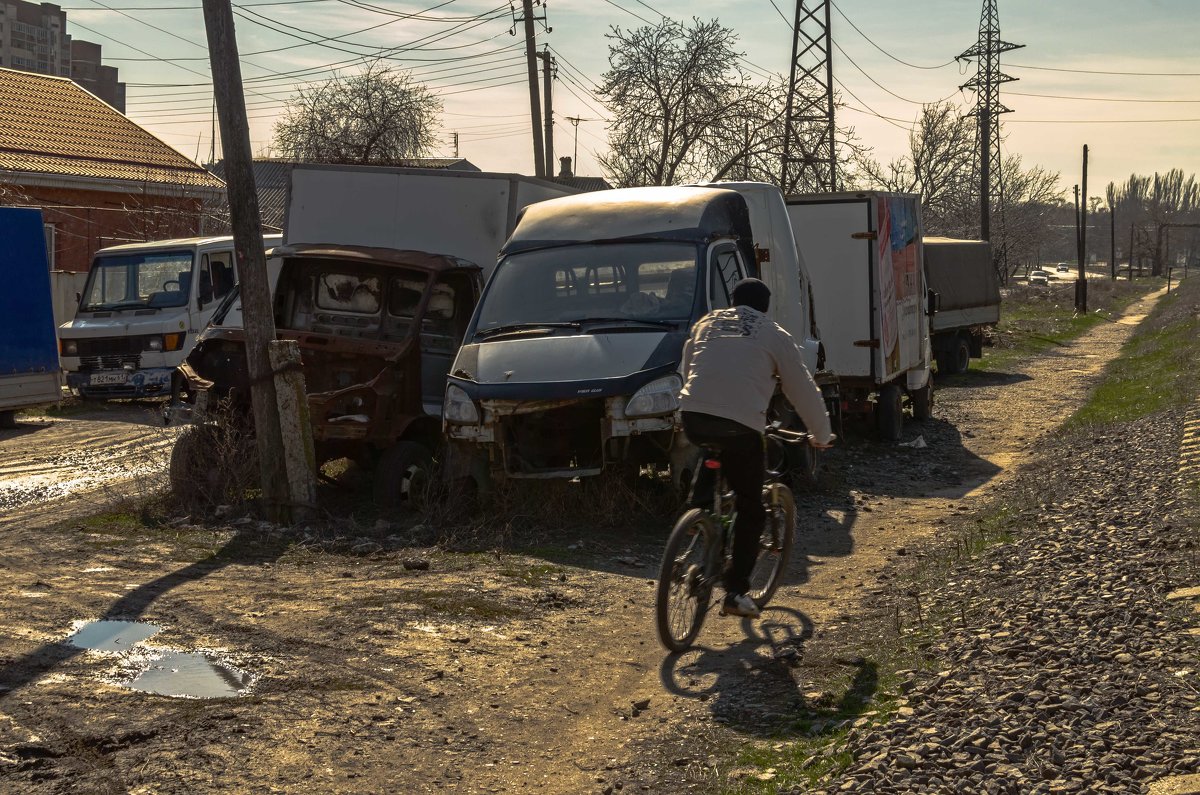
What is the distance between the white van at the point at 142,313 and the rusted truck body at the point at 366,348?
705 centimetres

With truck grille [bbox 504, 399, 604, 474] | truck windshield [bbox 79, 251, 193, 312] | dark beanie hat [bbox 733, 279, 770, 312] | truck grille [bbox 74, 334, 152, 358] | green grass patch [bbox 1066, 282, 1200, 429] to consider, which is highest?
truck windshield [bbox 79, 251, 193, 312]

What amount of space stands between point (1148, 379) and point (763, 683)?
20588mm

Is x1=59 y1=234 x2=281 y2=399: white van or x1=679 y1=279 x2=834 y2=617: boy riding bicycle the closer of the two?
x1=679 y1=279 x2=834 y2=617: boy riding bicycle

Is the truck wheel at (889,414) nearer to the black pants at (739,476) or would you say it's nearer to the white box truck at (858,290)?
the white box truck at (858,290)

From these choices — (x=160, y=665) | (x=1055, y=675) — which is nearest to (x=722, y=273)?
(x=1055, y=675)

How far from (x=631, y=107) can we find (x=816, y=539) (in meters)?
30.4

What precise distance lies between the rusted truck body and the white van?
7.05 meters

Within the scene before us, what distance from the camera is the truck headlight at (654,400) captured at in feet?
29.9

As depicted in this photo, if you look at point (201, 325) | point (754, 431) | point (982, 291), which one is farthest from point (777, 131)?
point (754, 431)

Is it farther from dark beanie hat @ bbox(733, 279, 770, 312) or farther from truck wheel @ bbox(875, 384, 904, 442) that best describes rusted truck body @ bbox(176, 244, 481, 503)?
truck wheel @ bbox(875, 384, 904, 442)

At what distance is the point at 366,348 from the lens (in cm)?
1083

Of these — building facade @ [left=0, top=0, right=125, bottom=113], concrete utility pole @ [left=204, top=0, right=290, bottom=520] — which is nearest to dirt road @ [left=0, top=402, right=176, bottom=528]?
concrete utility pole @ [left=204, top=0, right=290, bottom=520]

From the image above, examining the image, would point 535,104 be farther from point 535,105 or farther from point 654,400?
point 654,400

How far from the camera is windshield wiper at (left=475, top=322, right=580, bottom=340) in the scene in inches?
390
